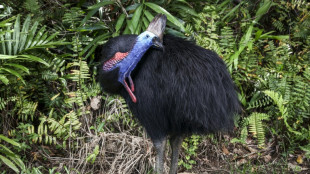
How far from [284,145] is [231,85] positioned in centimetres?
142

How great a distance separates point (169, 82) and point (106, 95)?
1.46 metres

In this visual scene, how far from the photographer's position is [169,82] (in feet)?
6.99

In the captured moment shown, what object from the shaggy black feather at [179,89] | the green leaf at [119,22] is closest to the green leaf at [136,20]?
the green leaf at [119,22]

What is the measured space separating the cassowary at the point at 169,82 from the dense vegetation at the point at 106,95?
857 mm

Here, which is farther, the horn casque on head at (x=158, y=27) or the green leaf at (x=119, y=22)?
the green leaf at (x=119, y=22)

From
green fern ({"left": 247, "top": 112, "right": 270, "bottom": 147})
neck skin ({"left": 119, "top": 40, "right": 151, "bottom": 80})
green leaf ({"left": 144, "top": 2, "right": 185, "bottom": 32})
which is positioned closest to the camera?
neck skin ({"left": 119, "top": 40, "right": 151, "bottom": 80})

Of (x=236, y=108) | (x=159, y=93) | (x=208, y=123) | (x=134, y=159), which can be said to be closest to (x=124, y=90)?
(x=159, y=93)

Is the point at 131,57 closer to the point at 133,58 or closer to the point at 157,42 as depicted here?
the point at 133,58

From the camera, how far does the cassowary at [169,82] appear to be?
2113 millimetres

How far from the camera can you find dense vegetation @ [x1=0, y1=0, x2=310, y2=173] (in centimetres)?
314

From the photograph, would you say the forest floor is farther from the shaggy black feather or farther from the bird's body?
the bird's body

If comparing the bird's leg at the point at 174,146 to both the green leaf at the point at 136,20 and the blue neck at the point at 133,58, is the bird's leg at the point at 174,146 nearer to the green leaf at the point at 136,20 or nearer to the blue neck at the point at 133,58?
the blue neck at the point at 133,58

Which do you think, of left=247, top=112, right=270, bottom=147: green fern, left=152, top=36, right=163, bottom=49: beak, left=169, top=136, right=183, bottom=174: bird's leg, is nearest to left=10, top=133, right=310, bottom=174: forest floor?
left=247, top=112, right=270, bottom=147: green fern

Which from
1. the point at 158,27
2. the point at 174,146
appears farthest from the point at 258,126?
the point at 158,27
